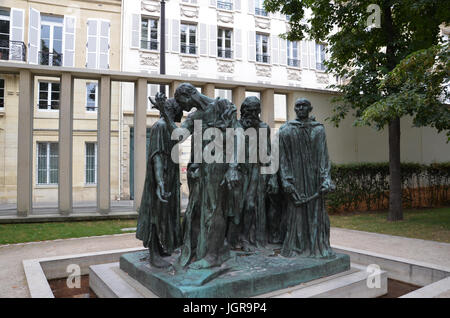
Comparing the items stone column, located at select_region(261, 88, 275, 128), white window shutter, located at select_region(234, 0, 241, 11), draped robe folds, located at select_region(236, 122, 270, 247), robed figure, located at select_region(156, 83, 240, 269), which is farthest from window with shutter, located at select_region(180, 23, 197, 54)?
robed figure, located at select_region(156, 83, 240, 269)

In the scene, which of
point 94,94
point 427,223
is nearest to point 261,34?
point 94,94

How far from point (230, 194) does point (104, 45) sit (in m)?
17.4

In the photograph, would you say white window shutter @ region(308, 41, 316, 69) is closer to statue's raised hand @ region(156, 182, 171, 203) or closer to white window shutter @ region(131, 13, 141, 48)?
white window shutter @ region(131, 13, 141, 48)

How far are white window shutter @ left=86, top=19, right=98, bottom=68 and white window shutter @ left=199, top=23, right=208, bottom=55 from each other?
5829mm

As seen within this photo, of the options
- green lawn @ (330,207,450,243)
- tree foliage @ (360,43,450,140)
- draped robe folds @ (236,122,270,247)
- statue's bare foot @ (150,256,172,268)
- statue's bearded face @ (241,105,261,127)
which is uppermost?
tree foliage @ (360,43,450,140)

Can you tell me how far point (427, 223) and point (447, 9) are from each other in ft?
19.1

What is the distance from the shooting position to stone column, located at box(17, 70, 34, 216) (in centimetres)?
1034

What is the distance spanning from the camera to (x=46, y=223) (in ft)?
34.1

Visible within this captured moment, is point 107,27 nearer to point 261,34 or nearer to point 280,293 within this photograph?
point 261,34

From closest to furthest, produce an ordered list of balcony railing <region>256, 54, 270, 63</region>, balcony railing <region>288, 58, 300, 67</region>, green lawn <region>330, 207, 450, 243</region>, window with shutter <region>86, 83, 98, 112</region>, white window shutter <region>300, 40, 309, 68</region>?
green lawn <region>330, 207, 450, 243</region> < window with shutter <region>86, 83, 98, 112</region> < balcony railing <region>256, 54, 270, 63</region> < balcony railing <region>288, 58, 300, 67</region> < white window shutter <region>300, 40, 309, 68</region>

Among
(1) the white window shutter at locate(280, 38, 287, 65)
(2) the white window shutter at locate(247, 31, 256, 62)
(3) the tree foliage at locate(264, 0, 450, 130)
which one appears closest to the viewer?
(3) the tree foliage at locate(264, 0, 450, 130)

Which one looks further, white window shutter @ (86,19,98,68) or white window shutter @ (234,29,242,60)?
white window shutter @ (234,29,242,60)

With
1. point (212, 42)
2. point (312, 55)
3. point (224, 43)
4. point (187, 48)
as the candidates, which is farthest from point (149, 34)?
point (312, 55)

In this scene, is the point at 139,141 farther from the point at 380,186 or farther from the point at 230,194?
the point at 380,186
